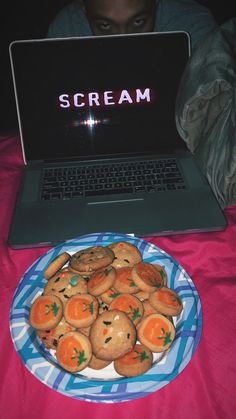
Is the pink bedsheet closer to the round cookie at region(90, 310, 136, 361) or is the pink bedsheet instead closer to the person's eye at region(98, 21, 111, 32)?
the round cookie at region(90, 310, 136, 361)

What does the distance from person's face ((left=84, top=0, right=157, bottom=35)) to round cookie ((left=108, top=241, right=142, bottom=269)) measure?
0.78 metres

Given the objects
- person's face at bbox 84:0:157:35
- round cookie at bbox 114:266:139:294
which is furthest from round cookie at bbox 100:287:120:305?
person's face at bbox 84:0:157:35

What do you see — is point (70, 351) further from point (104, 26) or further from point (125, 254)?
point (104, 26)

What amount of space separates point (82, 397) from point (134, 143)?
2.15 ft

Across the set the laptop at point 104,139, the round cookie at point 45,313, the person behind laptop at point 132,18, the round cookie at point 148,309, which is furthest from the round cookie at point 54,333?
the person behind laptop at point 132,18

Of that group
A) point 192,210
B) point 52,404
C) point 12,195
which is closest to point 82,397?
point 52,404

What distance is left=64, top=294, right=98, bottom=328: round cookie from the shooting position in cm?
46

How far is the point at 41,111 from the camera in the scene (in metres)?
0.85

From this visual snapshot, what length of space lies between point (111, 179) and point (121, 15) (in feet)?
1.82

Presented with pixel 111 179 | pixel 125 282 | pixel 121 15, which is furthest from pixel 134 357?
pixel 121 15

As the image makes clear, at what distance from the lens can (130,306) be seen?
0.48 m

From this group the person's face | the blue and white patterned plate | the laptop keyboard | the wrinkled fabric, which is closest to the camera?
the blue and white patterned plate

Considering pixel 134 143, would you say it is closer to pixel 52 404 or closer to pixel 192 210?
pixel 192 210

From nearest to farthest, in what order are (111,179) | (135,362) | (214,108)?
1. (135,362)
2. (214,108)
3. (111,179)
